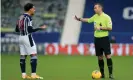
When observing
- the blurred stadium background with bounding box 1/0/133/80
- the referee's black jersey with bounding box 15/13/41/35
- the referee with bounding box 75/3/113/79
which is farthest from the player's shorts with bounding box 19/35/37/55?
the blurred stadium background with bounding box 1/0/133/80

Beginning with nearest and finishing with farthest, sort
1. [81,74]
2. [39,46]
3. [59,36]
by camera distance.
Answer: [81,74]
[39,46]
[59,36]

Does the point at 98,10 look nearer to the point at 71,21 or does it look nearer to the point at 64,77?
the point at 64,77

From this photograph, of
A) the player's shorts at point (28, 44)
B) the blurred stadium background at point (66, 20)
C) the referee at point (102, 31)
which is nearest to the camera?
the referee at point (102, 31)

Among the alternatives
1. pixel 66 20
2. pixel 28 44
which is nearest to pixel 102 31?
pixel 28 44

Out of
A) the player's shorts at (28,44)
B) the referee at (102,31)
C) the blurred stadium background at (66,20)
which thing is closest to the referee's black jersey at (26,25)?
the player's shorts at (28,44)

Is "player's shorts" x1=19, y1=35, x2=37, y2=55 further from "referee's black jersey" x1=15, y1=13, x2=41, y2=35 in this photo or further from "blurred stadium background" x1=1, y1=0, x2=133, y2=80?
"blurred stadium background" x1=1, y1=0, x2=133, y2=80

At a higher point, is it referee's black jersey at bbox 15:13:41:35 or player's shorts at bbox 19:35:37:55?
referee's black jersey at bbox 15:13:41:35

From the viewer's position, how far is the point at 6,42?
29922 millimetres

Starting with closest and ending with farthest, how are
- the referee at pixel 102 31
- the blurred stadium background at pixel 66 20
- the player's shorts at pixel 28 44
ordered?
1. the referee at pixel 102 31
2. the player's shorts at pixel 28 44
3. the blurred stadium background at pixel 66 20

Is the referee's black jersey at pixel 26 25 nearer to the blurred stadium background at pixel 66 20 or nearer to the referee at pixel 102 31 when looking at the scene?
the referee at pixel 102 31

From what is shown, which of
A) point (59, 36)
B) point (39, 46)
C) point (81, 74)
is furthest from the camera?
point (59, 36)

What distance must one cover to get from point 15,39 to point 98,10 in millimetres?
16101

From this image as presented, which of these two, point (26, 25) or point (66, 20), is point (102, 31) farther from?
point (66, 20)

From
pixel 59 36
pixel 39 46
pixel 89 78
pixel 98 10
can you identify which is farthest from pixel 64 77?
pixel 59 36
